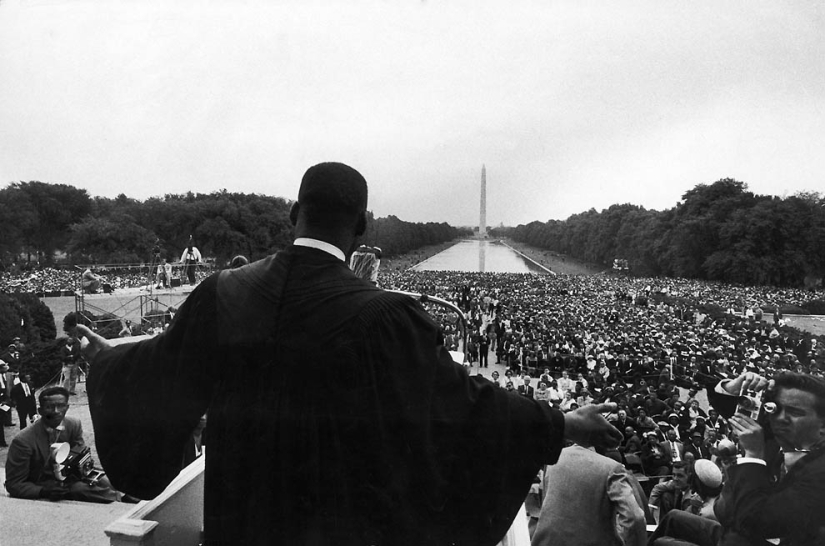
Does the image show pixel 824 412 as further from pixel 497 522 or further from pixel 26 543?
pixel 26 543

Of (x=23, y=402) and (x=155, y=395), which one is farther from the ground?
(x=155, y=395)

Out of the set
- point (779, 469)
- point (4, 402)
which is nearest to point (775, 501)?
point (779, 469)

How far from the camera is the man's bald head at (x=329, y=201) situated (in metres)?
1.57

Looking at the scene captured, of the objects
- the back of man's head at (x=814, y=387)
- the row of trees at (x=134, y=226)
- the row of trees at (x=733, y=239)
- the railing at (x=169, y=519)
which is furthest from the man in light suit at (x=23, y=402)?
the row of trees at (x=733, y=239)

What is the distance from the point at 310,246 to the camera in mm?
1571

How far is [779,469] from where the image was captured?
2.13 metres

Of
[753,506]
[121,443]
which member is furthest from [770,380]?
[121,443]

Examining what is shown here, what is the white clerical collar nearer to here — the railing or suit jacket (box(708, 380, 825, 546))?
the railing

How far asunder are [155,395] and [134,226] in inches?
1498

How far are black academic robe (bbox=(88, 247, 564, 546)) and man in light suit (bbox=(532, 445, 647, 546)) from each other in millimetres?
1257

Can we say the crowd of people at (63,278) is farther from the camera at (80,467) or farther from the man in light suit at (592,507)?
the man in light suit at (592,507)

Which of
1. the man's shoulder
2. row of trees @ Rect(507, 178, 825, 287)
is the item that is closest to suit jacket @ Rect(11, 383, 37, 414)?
the man's shoulder

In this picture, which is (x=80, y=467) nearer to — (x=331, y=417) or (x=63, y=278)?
(x=331, y=417)

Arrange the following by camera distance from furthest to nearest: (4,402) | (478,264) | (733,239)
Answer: (478,264)
(733,239)
(4,402)
